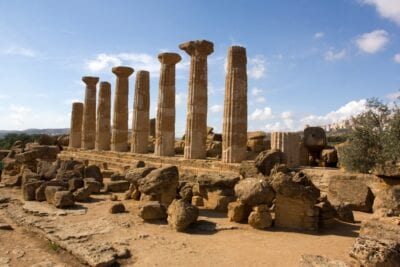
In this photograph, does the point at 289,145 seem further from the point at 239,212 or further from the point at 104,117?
the point at 104,117

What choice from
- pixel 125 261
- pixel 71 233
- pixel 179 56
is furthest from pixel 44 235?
pixel 179 56

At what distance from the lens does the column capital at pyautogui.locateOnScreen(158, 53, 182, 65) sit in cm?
2278

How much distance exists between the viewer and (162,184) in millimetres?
12758

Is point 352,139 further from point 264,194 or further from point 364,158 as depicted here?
point 264,194

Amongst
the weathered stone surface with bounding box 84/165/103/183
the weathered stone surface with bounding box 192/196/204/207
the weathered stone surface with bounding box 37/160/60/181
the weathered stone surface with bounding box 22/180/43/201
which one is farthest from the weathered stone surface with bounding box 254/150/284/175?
the weathered stone surface with bounding box 37/160/60/181

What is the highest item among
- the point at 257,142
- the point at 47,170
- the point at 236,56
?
the point at 236,56

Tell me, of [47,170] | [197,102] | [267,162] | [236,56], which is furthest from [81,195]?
[236,56]

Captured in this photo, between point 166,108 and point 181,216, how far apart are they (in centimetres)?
1366

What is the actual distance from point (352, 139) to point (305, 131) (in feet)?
14.1

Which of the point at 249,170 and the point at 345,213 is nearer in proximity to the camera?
the point at 345,213

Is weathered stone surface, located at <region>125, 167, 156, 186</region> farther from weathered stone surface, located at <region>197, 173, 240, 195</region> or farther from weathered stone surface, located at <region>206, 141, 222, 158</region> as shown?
weathered stone surface, located at <region>206, 141, 222, 158</region>

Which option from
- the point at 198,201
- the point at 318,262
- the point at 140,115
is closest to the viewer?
the point at 318,262

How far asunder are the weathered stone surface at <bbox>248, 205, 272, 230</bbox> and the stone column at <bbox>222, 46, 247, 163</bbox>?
7420 millimetres

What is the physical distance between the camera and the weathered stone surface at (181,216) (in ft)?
32.8
